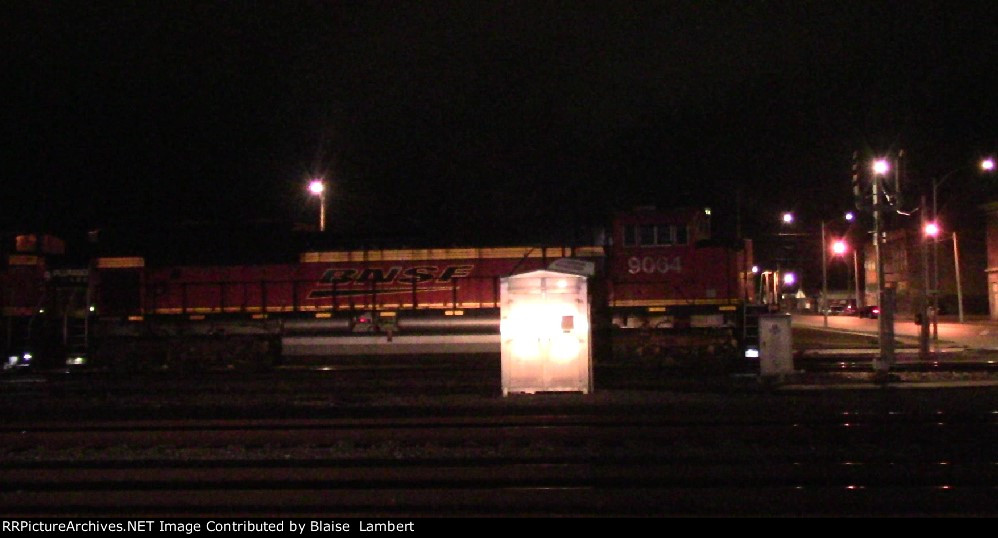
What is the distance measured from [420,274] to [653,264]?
18.2 feet

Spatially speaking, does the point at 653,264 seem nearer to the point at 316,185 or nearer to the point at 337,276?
the point at 337,276

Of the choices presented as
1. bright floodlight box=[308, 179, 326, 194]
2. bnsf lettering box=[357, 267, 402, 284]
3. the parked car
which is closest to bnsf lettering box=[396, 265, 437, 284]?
bnsf lettering box=[357, 267, 402, 284]

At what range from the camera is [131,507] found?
309 inches

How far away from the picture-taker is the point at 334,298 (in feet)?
69.4

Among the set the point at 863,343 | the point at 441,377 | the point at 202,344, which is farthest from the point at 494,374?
the point at 863,343

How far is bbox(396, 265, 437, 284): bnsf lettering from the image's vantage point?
68.5 ft

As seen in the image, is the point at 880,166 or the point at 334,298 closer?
the point at 880,166

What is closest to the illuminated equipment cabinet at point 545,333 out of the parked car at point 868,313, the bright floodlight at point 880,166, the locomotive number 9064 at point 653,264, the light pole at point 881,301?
the locomotive number 9064 at point 653,264

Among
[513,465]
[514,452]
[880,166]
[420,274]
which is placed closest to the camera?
[513,465]

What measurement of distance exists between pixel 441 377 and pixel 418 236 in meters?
4.50

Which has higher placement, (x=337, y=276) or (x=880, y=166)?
(x=880, y=166)

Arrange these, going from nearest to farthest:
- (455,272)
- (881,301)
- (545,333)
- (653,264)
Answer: (545,333) → (881,301) → (653,264) → (455,272)

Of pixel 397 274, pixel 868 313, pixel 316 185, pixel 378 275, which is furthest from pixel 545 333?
pixel 868 313

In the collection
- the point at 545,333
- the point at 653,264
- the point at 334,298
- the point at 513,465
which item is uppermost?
the point at 653,264
